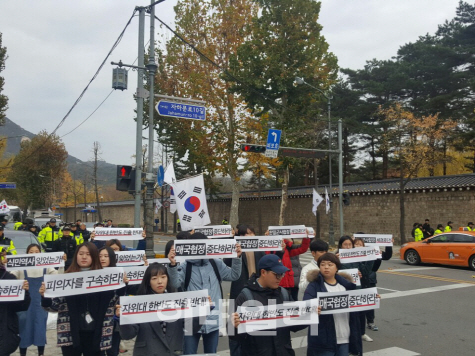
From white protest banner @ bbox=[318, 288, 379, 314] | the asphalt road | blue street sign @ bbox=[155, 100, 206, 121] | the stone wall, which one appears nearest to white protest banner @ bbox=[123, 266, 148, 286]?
the asphalt road

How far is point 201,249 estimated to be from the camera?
16.0ft

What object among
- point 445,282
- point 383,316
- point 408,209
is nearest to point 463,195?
point 408,209

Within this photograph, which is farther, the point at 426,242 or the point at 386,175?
the point at 386,175

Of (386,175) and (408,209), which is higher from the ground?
(386,175)

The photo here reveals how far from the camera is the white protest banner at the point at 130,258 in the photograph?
6367 millimetres

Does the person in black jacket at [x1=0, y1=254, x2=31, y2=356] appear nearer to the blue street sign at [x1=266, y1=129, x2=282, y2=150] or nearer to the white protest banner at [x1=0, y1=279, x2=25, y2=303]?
the white protest banner at [x1=0, y1=279, x2=25, y2=303]

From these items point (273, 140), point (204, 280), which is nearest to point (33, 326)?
point (204, 280)

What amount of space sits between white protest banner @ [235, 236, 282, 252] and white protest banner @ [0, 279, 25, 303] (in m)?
2.77

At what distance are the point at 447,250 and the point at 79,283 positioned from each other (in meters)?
15.0

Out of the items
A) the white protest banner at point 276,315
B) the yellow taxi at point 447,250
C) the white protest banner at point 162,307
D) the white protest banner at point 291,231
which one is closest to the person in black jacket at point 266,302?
the white protest banner at point 276,315

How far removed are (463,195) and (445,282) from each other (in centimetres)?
1396

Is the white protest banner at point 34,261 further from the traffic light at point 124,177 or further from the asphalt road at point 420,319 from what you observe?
the traffic light at point 124,177

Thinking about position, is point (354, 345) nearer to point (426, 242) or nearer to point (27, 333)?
point (27, 333)

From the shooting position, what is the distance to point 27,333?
5672 millimetres
